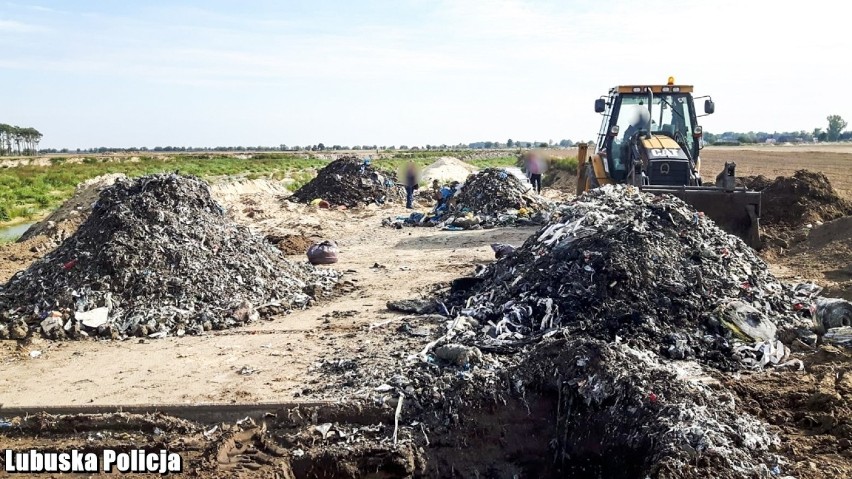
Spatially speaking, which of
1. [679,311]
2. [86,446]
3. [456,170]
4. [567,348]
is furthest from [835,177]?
[86,446]

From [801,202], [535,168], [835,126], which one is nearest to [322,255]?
[801,202]

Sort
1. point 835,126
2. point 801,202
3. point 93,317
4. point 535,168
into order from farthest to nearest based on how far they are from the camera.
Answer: point 835,126 < point 535,168 < point 801,202 < point 93,317

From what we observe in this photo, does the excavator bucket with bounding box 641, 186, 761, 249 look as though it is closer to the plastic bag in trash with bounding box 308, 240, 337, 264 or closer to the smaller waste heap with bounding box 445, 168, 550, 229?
the plastic bag in trash with bounding box 308, 240, 337, 264

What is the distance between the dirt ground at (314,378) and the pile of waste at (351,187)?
12.3 m

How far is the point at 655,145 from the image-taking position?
11.8 m

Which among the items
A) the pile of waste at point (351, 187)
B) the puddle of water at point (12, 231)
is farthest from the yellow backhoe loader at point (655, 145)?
the puddle of water at point (12, 231)

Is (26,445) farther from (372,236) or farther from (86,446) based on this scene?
(372,236)

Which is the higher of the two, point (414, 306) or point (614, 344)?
point (614, 344)

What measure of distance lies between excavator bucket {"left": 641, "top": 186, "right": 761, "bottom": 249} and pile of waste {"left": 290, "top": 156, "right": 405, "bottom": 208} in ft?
45.6

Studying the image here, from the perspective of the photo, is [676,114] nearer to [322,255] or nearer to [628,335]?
[322,255]

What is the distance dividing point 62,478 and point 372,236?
11455mm

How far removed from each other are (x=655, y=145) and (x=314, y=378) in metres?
8.10

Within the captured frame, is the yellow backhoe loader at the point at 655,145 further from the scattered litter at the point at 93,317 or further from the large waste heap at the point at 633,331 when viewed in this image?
the scattered litter at the point at 93,317

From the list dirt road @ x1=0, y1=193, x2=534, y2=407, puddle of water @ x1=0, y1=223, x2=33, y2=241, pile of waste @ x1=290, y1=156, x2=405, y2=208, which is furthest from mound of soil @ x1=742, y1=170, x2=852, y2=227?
puddle of water @ x1=0, y1=223, x2=33, y2=241
